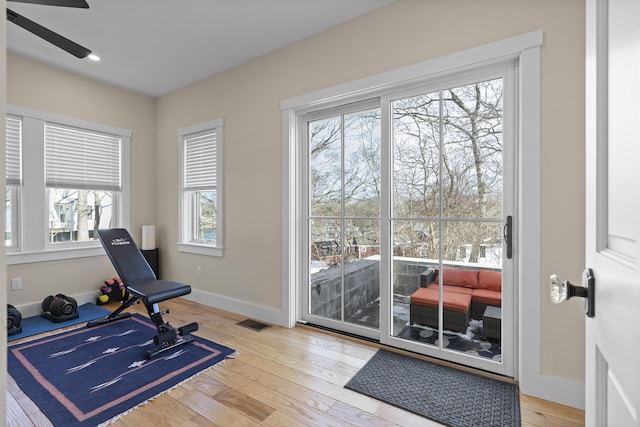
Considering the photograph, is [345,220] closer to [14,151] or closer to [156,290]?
[156,290]

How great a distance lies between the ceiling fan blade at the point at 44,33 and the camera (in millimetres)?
1850

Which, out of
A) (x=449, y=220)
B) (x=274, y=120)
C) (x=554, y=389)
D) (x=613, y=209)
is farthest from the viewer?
(x=274, y=120)

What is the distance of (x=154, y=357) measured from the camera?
232cm

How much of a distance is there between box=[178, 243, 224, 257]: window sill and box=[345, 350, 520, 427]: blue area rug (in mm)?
2156

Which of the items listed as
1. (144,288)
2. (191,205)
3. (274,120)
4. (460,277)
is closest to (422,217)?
(460,277)

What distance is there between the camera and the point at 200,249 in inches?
148

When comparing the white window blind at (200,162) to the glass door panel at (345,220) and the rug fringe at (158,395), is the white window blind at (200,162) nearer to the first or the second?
the glass door panel at (345,220)

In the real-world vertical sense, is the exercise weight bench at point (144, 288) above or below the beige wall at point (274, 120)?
→ below

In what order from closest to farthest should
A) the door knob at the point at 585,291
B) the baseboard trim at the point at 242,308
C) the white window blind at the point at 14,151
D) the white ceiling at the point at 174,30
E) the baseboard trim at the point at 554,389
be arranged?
the door knob at the point at 585,291
the baseboard trim at the point at 554,389
the white ceiling at the point at 174,30
the baseboard trim at the point at 242,308
the white window blind at the point at 14,151

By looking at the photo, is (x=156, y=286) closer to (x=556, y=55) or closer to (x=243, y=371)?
(x=243, y=371)

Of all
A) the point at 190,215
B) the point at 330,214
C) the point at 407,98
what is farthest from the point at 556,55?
the point at 190,215

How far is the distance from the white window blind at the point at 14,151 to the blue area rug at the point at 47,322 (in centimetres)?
146

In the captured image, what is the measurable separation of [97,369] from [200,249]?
5.71 ft

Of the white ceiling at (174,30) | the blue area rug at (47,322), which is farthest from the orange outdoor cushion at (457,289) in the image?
the blue area rug at (47,322)
